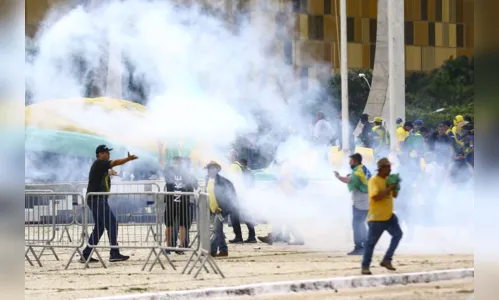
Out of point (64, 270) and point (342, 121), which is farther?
point (342, 121)

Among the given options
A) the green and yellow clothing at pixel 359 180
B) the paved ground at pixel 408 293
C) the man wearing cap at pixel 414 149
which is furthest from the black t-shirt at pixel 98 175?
the man wearing cap at pixel 414 149

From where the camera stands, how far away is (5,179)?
6285 millimetres

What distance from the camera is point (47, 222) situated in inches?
543

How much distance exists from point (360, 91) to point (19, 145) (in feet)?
70.9

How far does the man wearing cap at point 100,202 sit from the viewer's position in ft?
43.7

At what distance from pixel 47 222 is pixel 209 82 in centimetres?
540

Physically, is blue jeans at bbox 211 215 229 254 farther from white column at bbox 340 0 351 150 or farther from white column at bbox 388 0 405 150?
white column at bbox 340 0 351 150

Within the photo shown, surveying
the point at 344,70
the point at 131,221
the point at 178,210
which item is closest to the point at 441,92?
the point at 344,70

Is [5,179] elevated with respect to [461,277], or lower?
elevated

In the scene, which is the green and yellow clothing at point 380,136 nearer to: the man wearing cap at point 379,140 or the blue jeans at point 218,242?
the man wearing cap at point 379,140

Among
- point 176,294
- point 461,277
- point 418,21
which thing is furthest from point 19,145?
point 418,21

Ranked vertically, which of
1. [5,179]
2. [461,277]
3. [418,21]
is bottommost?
[461,277]

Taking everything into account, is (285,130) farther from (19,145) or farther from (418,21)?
(19,145)

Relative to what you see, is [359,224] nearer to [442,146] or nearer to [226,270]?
[226,270]
